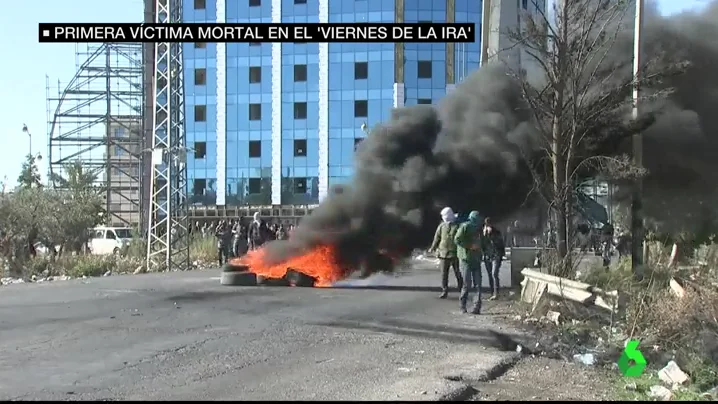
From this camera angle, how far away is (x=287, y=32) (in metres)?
15.8

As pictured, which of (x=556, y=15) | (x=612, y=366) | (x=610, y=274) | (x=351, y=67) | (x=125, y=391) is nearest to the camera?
(x=125, y=391)

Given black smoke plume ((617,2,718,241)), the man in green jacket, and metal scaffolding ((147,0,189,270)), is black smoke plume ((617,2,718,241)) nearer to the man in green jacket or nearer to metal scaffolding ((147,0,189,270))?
the man in green jacket

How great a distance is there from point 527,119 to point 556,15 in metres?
3.97

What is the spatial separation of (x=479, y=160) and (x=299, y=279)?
16.1ft

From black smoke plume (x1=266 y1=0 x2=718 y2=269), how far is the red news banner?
238cm

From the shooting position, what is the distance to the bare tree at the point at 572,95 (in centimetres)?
1278

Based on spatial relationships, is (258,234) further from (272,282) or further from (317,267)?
(272,282)

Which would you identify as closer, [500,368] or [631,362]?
[500,368]

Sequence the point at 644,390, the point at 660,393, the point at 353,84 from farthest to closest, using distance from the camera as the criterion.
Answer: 1. the point at 353,84
2. the point at 644,390
3. the point at 660,393

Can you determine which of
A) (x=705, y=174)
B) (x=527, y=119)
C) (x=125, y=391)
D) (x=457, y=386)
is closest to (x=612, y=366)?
(x=457, y=386)

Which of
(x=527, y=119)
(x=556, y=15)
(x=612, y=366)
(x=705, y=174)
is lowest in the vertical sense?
(x=612, y=366)

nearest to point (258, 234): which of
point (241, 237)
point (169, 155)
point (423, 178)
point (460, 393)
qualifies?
point (241, 237)

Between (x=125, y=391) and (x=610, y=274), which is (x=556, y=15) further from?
(x=125, y=391)

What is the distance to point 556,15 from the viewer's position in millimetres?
12945
